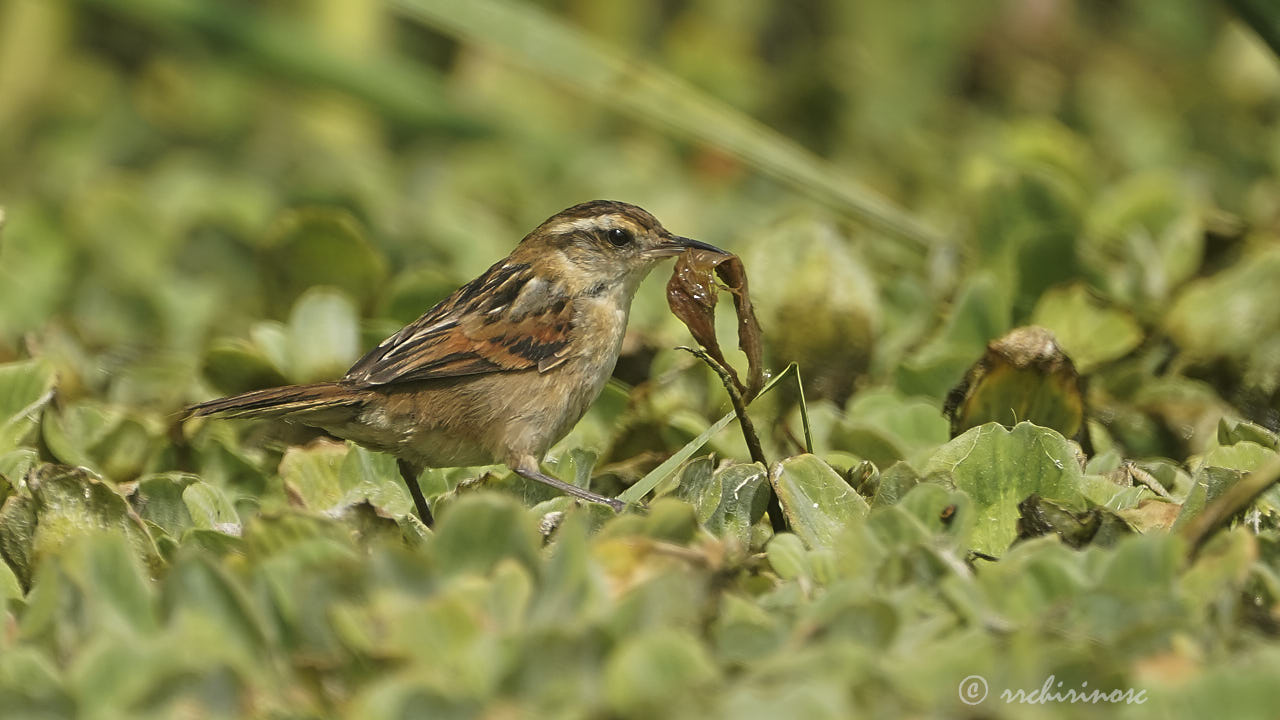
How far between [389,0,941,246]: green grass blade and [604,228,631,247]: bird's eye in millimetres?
471

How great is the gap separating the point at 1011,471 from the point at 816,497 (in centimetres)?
40

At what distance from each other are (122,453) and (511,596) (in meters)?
1.68

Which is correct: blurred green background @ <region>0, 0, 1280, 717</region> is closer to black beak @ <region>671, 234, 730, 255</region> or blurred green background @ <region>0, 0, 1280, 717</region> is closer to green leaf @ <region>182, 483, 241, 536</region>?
green leaf @ <region>182, 483, 241, 536</region>

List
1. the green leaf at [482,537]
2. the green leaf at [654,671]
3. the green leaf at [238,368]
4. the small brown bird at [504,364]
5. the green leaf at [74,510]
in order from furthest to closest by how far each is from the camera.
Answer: the green leaf at [238,368] < the small brown bird at [504,364] < the green leaf at [74,510] < the green leaf at [482,537] < the green leaf at [654,671]

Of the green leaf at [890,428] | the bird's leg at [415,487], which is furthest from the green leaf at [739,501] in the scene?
the bird's leg at [415,487]

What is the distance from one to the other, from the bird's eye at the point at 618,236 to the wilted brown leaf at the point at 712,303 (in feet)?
2.42

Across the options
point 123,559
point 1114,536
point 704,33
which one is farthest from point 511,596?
point 704,33

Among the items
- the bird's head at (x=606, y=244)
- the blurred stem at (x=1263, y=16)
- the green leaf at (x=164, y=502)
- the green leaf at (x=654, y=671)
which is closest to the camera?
the green leaf at (x=654, y=671)

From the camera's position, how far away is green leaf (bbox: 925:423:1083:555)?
121 inches

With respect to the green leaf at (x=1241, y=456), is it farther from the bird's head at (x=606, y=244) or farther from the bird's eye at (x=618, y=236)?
the bird's eye at (x=618, y=236)

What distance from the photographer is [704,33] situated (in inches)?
318

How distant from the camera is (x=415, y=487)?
367 centimetres

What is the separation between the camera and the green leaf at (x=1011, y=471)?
307 centimetres

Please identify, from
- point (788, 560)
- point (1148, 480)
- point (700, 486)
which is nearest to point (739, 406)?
point (700, 486)
